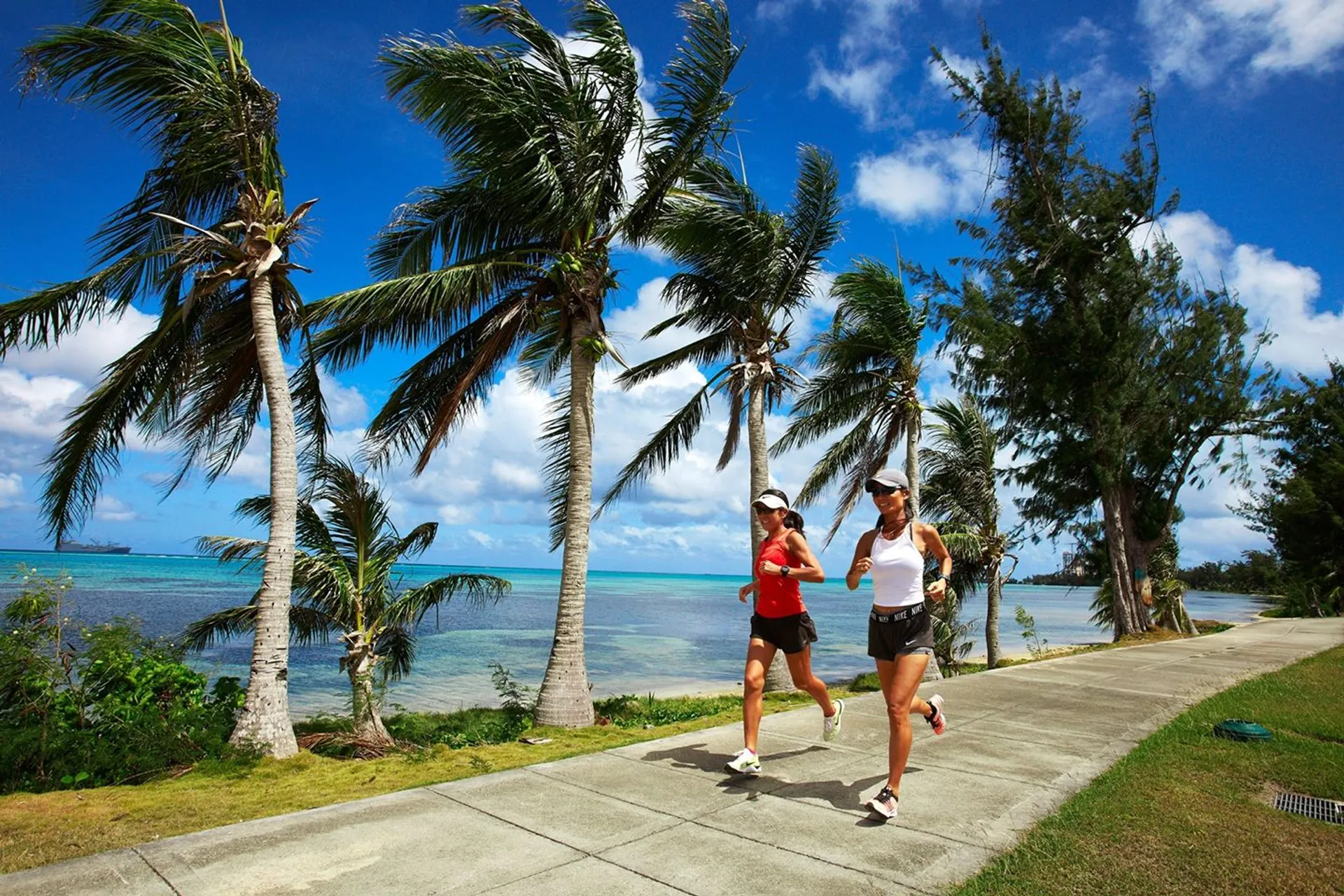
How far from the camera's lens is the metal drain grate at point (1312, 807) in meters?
4.52

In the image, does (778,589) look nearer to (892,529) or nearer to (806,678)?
(806,678)

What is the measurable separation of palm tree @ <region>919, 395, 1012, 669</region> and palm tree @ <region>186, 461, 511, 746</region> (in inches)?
493

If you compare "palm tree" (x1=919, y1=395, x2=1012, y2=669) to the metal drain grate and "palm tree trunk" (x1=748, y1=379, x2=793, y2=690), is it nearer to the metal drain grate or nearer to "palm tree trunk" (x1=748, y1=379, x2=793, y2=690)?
"palm tree trunk" (x1=748, y1=379, x2=793, y2=690)

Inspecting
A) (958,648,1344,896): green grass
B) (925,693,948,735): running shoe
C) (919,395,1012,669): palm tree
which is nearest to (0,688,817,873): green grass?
(925,693,948,735): running shoe

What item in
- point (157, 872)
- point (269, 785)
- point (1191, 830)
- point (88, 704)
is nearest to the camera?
point (157, 872)

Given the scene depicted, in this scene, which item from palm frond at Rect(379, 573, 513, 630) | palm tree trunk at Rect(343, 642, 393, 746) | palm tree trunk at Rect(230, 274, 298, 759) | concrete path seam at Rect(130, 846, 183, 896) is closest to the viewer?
concrete path seam at Rect(130, 846, 183, 896)

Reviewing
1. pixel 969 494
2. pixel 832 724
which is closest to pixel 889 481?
pixel 832 724

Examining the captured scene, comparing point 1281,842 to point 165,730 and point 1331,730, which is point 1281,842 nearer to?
point 1331,730

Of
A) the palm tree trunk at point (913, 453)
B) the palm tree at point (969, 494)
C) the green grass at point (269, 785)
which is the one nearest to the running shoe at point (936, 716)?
the green grass at point (269, 785)

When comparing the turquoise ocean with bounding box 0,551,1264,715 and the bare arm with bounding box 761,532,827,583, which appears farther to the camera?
the turquoise ocean with bounding box 0,551,1264,715

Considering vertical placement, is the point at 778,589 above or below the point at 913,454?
below

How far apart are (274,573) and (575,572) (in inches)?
126

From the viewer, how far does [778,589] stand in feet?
17.6

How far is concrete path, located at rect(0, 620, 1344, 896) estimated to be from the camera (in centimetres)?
346
